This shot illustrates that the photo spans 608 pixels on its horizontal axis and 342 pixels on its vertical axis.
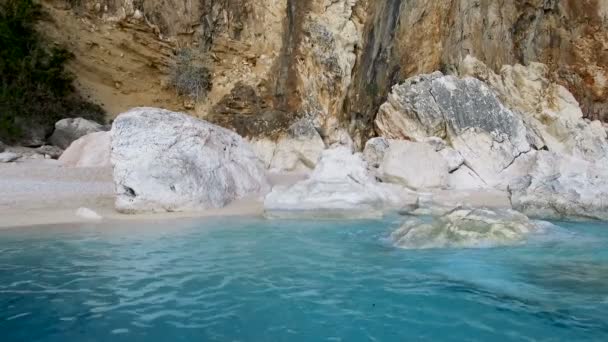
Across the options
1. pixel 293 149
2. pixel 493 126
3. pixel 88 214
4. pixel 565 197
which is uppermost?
pixel 493 126

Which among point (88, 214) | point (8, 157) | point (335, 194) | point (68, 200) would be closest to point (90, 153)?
point (8, 157)

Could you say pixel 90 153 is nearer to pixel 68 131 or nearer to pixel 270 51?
pixel 68 131

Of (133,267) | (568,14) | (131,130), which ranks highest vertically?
(568,14)

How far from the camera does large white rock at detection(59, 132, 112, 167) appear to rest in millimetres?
12320

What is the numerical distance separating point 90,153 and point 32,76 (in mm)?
6227

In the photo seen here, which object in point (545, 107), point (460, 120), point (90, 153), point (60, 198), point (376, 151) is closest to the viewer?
point (60, 198)

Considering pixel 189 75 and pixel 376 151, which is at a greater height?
pixel 189 75

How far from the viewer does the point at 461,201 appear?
39.5 feet

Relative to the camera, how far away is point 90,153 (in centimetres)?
1249

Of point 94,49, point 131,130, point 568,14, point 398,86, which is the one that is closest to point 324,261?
point 131,130

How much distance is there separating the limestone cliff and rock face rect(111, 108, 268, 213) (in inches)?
284

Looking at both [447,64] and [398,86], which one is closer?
[398,86]

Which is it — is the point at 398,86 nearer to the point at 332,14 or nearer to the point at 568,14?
the point at 332,14

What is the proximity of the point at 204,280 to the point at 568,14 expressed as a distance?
23195mm
